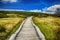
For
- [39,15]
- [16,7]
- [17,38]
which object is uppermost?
[16,7]

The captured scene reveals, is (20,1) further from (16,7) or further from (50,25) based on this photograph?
(50,25)

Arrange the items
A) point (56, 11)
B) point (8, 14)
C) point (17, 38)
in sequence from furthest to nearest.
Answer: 1. point (8, 14)
2. point (56, 11)
3. point (17, 38)

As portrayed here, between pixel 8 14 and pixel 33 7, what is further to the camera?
pixel 8 14

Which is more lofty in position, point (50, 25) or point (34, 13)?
point (34, 13)

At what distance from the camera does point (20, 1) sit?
5457 mm

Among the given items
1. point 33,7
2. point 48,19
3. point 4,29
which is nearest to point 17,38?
point 4,29

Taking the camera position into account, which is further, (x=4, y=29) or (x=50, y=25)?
(x=50, y=25)

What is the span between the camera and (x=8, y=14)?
569 centimetres

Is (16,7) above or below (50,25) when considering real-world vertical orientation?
above

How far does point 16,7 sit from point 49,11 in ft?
4.04

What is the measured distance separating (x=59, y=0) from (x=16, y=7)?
5.34 ft

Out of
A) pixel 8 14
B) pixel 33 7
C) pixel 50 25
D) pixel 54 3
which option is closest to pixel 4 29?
pixel 8 14

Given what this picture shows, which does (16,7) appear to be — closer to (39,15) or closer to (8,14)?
(8,14)

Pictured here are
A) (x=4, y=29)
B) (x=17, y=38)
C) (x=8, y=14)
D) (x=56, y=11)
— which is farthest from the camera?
(x=8, y=14)
